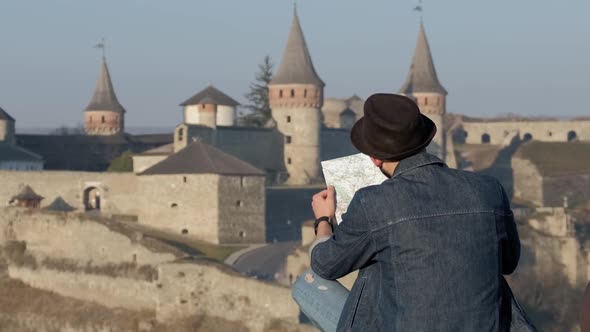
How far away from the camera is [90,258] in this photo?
104 feet

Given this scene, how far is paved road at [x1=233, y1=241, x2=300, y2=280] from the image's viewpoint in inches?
1211

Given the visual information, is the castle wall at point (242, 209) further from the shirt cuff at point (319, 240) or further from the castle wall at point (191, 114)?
the shirt cuff at point (319, 240)

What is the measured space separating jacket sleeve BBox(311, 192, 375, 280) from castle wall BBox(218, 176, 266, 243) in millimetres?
33227

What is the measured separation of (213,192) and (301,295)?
109 ft

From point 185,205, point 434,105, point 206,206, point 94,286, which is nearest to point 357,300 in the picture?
point 94,286

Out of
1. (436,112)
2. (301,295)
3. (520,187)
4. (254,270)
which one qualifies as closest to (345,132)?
(436,112)

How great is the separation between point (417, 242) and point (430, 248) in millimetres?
37

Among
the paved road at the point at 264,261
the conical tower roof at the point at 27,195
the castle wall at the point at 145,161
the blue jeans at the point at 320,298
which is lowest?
the paved road at the point at 264,261

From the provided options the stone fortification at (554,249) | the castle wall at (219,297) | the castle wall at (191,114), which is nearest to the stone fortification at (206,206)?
the stone fortification at (554,249)

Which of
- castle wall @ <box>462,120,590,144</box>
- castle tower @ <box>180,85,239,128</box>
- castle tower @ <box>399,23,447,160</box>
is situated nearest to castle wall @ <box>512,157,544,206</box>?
castle tower @ <box>399,23,447,160</box>

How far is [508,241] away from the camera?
3689 millimetres

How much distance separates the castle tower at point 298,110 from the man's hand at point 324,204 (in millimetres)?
46559

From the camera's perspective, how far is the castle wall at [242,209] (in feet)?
122

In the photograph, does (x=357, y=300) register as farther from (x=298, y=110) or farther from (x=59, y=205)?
(x=298, y=110)
